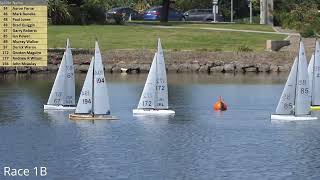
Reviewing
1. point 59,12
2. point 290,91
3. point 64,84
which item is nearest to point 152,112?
point 64,84

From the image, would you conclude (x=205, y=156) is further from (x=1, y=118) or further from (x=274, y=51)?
(x=274, y=51)

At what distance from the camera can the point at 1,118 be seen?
A: 2596 inches

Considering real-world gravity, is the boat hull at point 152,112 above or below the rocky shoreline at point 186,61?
below

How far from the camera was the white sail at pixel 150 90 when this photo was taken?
65.4 metres

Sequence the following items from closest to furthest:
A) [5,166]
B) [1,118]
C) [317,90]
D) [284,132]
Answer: [5,166] → [284,132] → [1,118] → [317,90]

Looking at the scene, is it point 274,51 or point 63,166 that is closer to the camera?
point 63,166

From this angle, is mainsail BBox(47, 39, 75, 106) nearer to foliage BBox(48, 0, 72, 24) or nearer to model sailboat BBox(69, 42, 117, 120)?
model sailboat BBox(69, 42, 117, 120)

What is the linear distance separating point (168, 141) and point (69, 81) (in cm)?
1413

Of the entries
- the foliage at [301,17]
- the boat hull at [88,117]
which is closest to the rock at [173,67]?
the foliage at [301,17]

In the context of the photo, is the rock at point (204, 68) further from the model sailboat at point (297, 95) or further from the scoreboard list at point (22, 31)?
the model sailboat at point (297, 95)

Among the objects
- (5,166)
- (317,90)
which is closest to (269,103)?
(317,90)

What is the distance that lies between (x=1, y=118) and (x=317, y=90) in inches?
875

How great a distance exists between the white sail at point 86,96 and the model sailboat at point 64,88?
4452 mm

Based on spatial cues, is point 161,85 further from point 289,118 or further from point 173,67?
point 173,67
